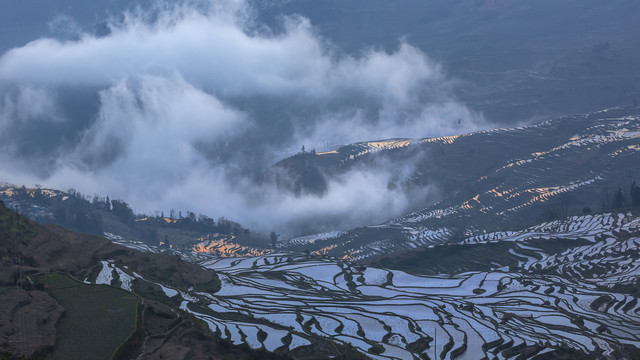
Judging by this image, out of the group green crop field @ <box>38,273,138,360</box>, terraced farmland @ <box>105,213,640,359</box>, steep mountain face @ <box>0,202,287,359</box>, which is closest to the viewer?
green crop field @ <box>38,273,138,360</box>

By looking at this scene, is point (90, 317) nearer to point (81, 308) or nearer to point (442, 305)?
point (81, 308)

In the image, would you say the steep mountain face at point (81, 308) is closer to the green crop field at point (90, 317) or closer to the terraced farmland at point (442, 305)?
the green crop field at point (90, 317)

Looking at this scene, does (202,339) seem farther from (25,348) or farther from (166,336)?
(25,348)

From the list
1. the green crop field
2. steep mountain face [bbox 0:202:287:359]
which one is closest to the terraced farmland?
steep mountain face [bbox 0:202:287:359]

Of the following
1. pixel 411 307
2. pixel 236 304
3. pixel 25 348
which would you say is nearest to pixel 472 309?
pixel 411 307

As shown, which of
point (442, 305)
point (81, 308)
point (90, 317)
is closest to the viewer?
point (90, 317)

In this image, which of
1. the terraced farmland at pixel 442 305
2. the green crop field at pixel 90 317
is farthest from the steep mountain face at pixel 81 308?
the terraced farmland at pixel 442 305

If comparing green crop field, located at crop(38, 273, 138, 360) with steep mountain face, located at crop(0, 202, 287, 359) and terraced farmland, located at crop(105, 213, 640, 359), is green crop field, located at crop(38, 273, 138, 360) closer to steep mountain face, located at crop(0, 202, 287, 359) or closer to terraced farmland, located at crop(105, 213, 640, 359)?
steep mountain face, located at crop(0, 202, 287, 359)

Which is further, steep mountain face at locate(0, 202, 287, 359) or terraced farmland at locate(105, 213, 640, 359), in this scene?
terraced farmland at locate(105, 213, 640, 359)

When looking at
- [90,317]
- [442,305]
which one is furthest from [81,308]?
[442,305]
